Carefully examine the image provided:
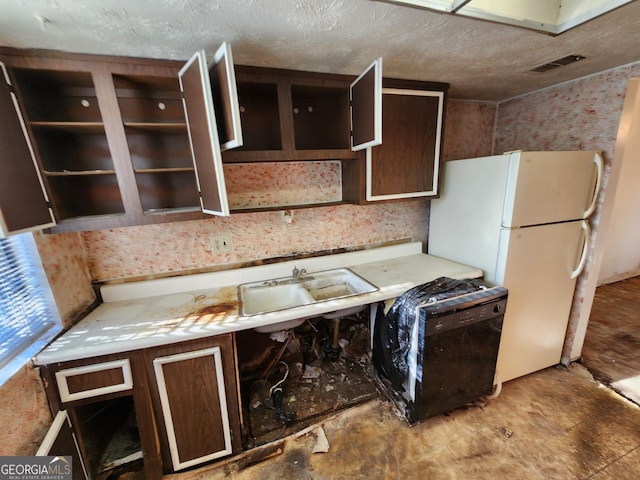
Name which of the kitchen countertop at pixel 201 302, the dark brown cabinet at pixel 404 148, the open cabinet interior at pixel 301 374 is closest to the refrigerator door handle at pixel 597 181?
the kitchen countertop at pixel 201 302

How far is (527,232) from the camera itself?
167cm

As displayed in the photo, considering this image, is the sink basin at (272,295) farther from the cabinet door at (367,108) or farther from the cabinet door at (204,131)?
the cabinet door at (367,108)

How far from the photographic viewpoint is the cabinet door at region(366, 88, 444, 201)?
5.67 ft

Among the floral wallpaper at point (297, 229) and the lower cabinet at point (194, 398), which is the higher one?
the floral wallpaper at point (297, 229)

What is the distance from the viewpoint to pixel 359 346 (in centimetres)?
230

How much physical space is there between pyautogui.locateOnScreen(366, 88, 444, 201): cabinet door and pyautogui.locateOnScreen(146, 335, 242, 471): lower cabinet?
1.34 m

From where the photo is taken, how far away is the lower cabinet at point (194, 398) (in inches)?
50.1

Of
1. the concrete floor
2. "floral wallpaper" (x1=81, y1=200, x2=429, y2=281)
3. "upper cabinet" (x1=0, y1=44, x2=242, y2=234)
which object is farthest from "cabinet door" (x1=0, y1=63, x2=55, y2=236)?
the concrete floor

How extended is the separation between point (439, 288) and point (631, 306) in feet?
10.2

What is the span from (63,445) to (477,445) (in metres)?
2.11

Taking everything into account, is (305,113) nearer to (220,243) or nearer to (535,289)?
(220,243)

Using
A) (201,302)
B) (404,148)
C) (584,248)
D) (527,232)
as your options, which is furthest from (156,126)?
(584,248)

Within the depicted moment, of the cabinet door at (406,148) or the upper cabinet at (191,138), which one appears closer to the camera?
the upper cabinet at (191,138)

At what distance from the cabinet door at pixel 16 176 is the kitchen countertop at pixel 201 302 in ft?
1.84
